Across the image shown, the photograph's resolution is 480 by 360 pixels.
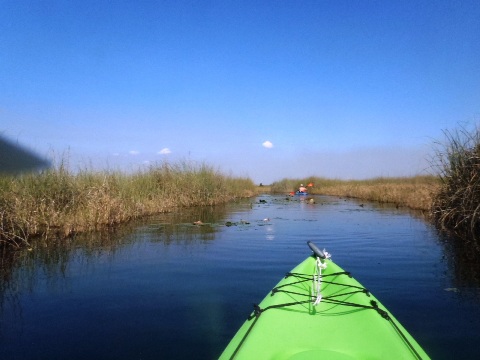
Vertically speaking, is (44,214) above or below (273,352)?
above

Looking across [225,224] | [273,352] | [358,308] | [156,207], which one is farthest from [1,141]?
[156,207]

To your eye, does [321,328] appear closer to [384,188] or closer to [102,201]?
[102,201]

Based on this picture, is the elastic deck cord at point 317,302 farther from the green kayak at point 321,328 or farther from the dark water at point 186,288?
the dark water at point 186,288

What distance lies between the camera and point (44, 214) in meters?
9.02

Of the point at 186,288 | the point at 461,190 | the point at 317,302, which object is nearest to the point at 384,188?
the point at 461,190

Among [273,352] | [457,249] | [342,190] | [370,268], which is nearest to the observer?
[273,352]

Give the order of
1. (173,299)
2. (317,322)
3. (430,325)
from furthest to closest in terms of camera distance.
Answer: (173,299), (430,325), (317,322)

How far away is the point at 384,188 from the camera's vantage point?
25906 millimetres

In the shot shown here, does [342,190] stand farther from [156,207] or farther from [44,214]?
[44,214]

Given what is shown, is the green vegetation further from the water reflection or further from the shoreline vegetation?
the water reflection

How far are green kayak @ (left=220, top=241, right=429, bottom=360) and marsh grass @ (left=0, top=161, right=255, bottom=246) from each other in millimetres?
6390

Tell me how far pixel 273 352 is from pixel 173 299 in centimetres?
258

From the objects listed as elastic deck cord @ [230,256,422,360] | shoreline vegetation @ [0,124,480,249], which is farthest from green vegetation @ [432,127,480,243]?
elastic deck cord @ [230,256,422,360]

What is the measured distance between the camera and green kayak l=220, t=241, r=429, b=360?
8.34 feet
